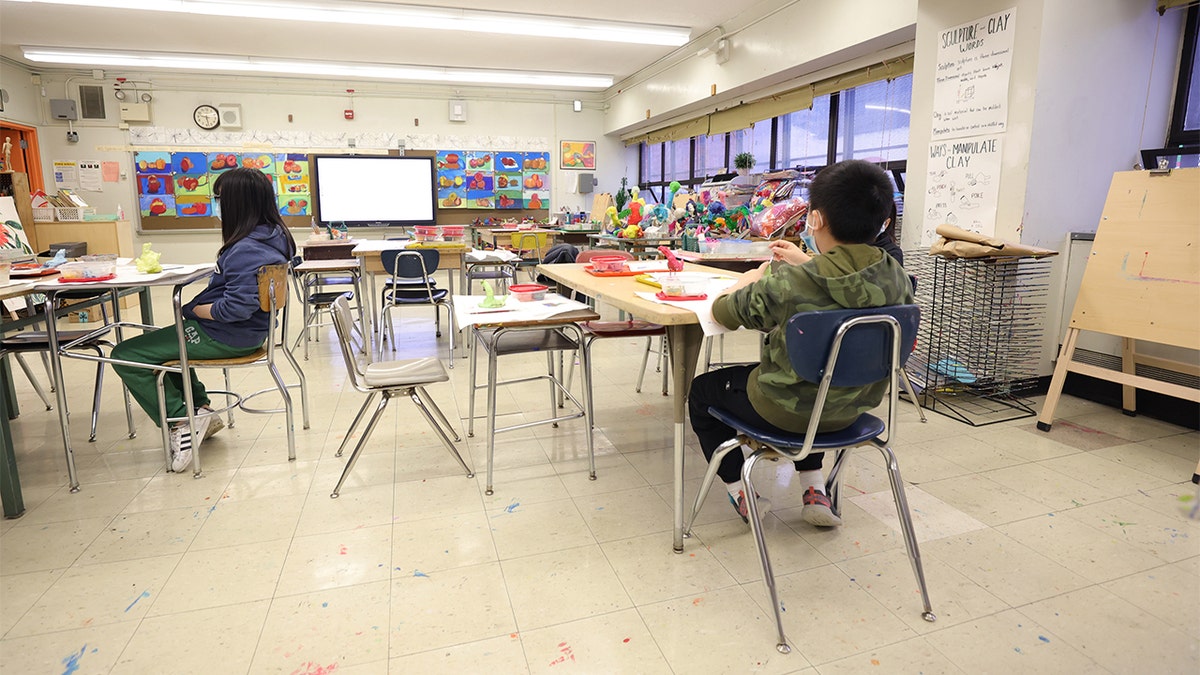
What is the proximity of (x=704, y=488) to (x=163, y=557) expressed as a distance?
164 centimetres

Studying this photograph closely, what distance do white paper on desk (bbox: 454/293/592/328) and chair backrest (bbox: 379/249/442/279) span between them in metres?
1.88

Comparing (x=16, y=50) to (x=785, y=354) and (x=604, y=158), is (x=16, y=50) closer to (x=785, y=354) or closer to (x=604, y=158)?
(x=604, y=158)

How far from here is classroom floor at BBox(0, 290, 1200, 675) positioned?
1492 mm

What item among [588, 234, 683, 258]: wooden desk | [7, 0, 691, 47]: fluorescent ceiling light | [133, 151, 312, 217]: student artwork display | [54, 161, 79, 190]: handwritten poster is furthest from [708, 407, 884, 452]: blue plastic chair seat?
[54, 161, 79, 190]: handwritten poster

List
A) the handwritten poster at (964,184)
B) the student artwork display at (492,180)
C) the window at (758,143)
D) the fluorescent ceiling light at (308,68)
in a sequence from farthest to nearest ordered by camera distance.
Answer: the student artwork display at (492,180) → the fluorescent ceiling light at (308,68) → the window at (758,143) → the handwritten poster at (964,184)

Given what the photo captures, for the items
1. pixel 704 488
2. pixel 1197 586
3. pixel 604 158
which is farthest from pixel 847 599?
pixel 604 158

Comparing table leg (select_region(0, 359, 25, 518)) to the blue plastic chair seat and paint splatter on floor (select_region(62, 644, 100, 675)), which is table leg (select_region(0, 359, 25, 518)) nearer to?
paint splatter on floor (select_region(62, 644, 100, 675))

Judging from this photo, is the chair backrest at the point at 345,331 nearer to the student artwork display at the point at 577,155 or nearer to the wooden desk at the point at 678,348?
the wooden desk at the point at 678,348

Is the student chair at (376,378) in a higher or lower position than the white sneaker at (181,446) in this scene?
higher

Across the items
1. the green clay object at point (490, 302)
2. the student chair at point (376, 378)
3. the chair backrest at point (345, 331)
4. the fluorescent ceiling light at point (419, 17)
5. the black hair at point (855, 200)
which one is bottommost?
the student chair at point (376, 378)

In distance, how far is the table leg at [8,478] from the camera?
82.4 inches

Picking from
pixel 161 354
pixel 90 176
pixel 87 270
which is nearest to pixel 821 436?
pixel 161 354

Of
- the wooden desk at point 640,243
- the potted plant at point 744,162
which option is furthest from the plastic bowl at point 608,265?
the potted plant at point 744,162

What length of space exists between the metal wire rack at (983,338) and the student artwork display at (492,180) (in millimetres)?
7297
